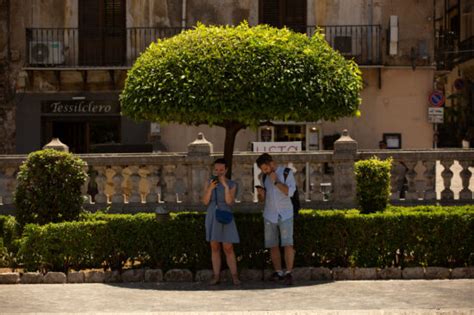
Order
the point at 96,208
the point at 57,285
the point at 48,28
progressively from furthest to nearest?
the point at 48,28
the point at 96,208
the point at 57,285

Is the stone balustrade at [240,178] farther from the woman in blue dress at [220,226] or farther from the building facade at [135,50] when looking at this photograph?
the building facade at [135,50]

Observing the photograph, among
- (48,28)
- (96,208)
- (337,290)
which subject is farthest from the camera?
(48,28)

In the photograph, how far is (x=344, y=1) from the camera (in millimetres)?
31141

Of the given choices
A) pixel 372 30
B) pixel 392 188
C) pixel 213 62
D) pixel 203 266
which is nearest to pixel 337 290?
pixel 203 266

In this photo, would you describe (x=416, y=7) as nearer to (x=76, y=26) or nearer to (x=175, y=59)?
(x=76, y=26)

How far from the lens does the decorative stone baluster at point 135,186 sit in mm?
18656

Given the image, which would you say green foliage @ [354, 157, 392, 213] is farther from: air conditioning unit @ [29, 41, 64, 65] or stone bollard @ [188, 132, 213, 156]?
air conditioning unit @ [29, 41, 64, 65]

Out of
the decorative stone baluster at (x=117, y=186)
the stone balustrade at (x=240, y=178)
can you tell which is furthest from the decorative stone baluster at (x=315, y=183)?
the decorative stone baluster at (x=117, y=186)

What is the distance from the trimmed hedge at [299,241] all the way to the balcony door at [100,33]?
16.4m

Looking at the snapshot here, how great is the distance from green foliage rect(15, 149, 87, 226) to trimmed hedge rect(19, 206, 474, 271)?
1.95 feet

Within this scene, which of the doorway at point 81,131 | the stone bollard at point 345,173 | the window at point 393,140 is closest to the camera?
the stone bollard at point 345,173

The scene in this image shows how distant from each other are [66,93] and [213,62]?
17.0m

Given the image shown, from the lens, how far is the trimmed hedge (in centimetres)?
1501

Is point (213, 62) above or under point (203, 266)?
above
